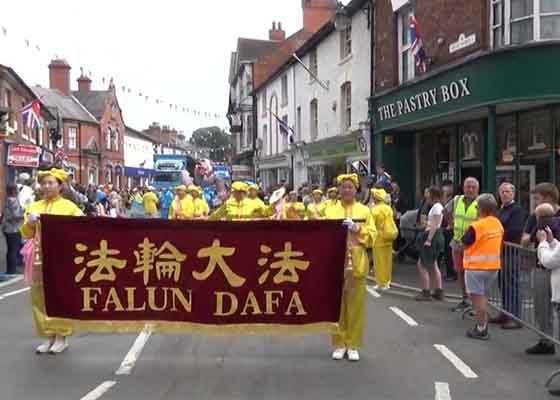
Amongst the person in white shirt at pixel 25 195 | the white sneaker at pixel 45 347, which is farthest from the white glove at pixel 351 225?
the person in white shirt at pixel 25 195

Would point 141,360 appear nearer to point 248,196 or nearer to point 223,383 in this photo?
point 223,383

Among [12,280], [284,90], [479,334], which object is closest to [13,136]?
[284,90]

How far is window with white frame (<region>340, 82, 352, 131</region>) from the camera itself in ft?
79.6

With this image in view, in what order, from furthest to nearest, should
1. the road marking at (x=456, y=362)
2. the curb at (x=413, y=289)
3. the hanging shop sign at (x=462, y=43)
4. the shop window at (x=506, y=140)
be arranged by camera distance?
the shop window at (x=506, y=140) < the hanging shop sign at (x=462, y=43) < the curb at (x=413, y=289) < the road marking at (x=456, y=362)

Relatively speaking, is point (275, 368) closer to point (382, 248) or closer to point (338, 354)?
point (338, 354)

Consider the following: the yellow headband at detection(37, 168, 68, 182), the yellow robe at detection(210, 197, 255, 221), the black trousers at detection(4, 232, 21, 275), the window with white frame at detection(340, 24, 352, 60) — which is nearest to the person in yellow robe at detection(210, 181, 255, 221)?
the yellow robe at detection(210, 197, 255, 221)

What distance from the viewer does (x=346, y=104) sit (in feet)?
81.7

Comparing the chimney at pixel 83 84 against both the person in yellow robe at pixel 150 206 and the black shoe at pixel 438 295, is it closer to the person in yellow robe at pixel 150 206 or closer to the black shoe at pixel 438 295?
the person in yellow robe at pixel 150 206

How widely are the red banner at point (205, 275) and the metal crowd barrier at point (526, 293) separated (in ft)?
7.08

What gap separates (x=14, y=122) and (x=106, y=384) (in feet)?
98.4

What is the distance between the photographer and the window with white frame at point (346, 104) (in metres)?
24.3

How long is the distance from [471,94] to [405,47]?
5289 millimetres

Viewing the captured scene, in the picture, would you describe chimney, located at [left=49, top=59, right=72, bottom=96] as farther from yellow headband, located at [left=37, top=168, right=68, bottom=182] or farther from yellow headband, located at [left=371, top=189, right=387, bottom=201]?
yellow headband, located at [left=37, top=168, right=68, bottom=182]

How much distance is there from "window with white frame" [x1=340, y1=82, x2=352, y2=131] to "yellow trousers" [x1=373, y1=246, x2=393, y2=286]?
42.7 ft
